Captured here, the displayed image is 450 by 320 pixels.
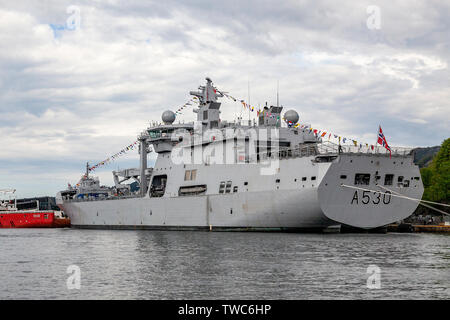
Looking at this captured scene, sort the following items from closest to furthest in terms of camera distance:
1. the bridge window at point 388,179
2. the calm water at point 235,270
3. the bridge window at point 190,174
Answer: the calm water at point 235,270, the bridge window at point 388,179, the bridge window at point 190,174

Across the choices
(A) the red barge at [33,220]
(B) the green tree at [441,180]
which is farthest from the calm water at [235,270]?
(A) the red barge at [33,220]

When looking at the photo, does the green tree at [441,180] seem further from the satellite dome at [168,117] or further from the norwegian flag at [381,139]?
the satellite dome at [168,117]

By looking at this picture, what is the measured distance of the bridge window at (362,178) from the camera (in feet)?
114

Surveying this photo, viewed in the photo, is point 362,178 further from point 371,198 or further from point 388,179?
point 388,179

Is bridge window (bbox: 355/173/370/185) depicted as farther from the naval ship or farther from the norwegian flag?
the norwegian flag

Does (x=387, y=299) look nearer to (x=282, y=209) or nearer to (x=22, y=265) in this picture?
(x=22, y=265)

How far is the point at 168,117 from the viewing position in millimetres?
51750

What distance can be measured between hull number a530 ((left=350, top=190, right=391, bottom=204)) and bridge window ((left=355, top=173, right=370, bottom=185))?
60 centimetres

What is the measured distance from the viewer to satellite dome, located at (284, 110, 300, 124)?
45406mm

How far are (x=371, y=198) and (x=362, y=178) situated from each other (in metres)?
1.51

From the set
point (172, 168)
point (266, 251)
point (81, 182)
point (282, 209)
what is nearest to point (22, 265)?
point (266, 251)

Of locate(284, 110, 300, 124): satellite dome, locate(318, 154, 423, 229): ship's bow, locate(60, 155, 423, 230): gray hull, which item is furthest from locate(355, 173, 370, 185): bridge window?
locate(284, 110, 300, 124): satellite dome

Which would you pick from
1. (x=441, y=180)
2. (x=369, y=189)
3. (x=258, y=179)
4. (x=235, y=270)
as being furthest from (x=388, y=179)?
(x=441, y=180)

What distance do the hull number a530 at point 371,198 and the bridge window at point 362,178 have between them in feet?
1.98
